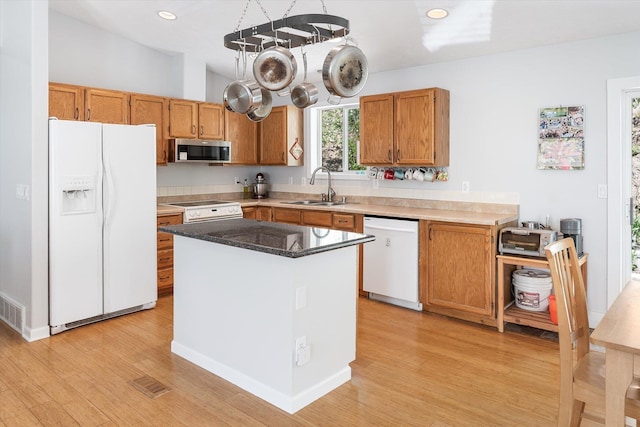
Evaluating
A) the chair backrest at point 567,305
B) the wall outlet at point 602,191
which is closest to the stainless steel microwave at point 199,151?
the wall outlet at point 602,191

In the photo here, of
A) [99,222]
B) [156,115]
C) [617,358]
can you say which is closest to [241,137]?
[156,115]

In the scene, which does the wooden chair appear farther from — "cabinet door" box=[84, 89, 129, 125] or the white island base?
"cabinet door" box=[84, 89, 129, 125]

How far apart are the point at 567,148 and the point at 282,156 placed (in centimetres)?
316

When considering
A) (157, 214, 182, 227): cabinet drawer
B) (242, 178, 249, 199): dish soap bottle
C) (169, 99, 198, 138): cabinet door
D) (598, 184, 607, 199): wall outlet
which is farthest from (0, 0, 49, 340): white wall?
(598, 184, 607, 199): wall outlet

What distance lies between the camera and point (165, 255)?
15.6 feet

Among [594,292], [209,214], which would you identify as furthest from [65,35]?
[594,292]

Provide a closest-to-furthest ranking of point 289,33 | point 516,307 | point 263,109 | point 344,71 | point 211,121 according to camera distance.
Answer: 1. point 344,71
2. point 289,33
3. point 263,109
4. point 516,307
5. point 211,121

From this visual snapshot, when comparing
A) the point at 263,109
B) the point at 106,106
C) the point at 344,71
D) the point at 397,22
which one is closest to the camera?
the point at 344,71

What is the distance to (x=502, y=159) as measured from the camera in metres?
4.27

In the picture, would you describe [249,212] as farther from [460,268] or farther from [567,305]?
[567,305]

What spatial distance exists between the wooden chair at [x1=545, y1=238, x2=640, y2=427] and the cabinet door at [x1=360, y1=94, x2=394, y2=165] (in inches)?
105

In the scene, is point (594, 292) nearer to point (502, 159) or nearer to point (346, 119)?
point (502, 159)

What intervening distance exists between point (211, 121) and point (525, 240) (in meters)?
3.64

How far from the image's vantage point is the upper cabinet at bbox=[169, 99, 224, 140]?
5.10m
